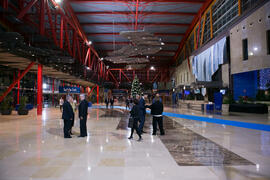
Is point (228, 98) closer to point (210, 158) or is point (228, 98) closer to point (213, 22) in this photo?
point (213, 22)

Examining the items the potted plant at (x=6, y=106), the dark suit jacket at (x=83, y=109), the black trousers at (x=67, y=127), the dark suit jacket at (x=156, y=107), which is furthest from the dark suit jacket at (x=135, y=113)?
the potted plant at (x=6, y=106)

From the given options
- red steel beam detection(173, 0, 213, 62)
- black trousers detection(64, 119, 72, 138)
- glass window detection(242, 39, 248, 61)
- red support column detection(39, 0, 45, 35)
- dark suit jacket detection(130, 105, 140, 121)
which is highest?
red steel beam detection(173, 0, 213, 62)

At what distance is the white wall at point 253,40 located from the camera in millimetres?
16172

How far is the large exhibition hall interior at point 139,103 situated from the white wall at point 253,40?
9 centimetres

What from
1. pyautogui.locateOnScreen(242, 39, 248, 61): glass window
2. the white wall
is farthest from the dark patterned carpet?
pyautogui.locateOnScreen(242, 39, 248, 61): glass window

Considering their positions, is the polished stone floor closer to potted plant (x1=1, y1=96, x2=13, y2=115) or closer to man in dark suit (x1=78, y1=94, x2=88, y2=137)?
man in dark suit (x1=78, y1=94, x2=88, y2=137)

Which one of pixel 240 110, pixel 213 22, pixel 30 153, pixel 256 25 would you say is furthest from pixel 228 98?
pixel 30 153

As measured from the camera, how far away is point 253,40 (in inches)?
685

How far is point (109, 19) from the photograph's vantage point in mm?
29688

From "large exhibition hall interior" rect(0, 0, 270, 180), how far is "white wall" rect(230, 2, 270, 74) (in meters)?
0.09

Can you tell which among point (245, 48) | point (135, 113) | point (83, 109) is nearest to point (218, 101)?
point (245, 48)

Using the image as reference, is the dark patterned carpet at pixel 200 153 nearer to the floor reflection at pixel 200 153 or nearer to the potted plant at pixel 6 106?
the floor reflection at pixel 200 153

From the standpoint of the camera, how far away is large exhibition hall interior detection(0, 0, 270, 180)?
446 centimetres

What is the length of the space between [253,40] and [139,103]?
51.7 feet
